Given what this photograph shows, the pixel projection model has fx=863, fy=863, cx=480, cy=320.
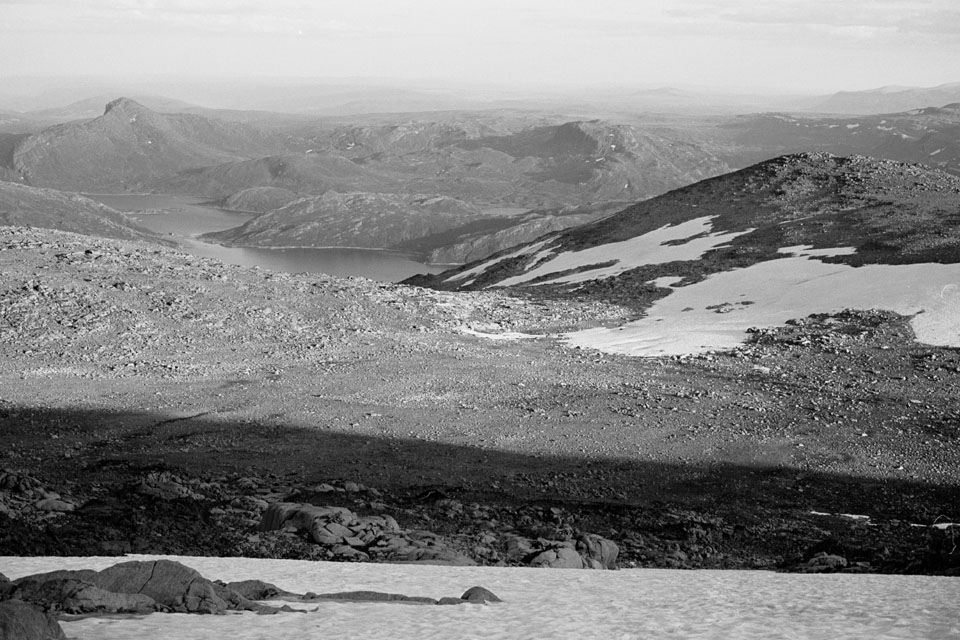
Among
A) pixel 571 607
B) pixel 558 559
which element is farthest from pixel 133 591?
pixel 558 559

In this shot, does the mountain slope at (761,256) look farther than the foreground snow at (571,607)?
Yes

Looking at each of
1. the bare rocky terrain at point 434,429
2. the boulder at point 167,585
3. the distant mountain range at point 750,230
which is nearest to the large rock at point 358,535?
the bare rocky terrain at point 434,429

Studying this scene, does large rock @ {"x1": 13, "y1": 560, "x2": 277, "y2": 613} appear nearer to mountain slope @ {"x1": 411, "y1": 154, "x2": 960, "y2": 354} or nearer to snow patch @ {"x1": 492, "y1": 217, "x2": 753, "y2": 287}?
mountain slope @ {"x1": 411, "y1": 154, "x2": 960, "y2": 354}

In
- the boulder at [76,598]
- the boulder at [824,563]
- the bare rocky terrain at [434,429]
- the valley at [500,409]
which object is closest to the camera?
the boulder at [76,598]

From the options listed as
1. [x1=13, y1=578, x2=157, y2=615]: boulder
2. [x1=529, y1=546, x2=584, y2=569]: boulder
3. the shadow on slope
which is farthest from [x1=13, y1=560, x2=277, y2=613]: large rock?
[x1=529, y1=546, x2=584, y2=569]: boulder

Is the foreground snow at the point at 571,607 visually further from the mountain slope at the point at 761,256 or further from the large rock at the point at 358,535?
the mountain slope at the point at 761,256

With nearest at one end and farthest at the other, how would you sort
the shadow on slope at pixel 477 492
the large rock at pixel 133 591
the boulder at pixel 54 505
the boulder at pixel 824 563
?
the large rock at pixel 133 591 → the boulder at pixel 824 563 → the shadow on slope at pixel 477 492 → the boulder at pixel 54 505

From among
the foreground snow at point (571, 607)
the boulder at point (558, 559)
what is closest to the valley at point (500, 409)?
the boulder at point (558, 559)

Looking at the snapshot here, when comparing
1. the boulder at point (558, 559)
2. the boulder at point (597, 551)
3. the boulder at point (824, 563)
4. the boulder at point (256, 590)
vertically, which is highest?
the boulder at point (256, 590)

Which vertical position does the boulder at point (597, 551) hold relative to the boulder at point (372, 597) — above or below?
below
